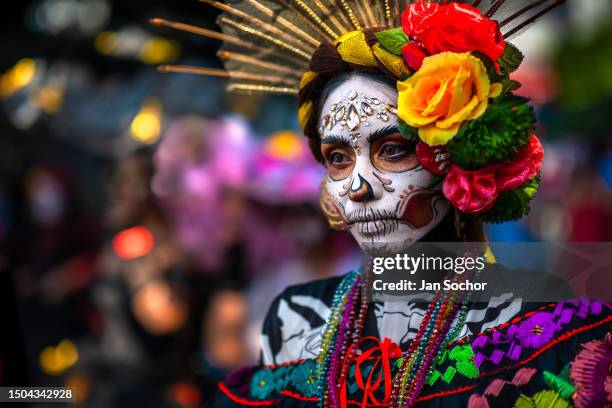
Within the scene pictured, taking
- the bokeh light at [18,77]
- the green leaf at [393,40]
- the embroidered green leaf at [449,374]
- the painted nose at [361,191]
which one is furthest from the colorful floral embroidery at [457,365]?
the bokeh light at [18,77]

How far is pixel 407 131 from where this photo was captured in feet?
9.27

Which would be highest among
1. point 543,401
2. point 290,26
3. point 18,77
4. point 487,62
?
point 18,77

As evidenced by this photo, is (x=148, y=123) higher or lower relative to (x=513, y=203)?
higher

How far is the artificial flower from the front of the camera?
109 inches

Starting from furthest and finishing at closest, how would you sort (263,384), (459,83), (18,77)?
1. (18,77)
2. (263,384)
3. (459,83)

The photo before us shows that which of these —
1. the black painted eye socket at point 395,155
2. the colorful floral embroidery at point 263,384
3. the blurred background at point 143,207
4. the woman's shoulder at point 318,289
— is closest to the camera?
the black painted eye socket at point 395,155

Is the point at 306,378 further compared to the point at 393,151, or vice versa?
the point at 306,378

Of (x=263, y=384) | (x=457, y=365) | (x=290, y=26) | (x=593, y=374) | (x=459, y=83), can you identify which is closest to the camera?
(x=593, y=374)

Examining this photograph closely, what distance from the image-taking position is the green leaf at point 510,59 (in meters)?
2.86

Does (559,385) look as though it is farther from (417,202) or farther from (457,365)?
(417,202)

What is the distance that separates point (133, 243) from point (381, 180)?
3.88 m

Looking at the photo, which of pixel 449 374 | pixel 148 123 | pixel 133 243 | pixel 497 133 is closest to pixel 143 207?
pixel 133 243

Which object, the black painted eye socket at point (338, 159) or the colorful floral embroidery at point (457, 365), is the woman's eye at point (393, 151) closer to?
the black painted eye socket at point (338, 159)

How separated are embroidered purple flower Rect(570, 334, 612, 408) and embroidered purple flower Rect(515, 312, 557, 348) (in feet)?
0.35
